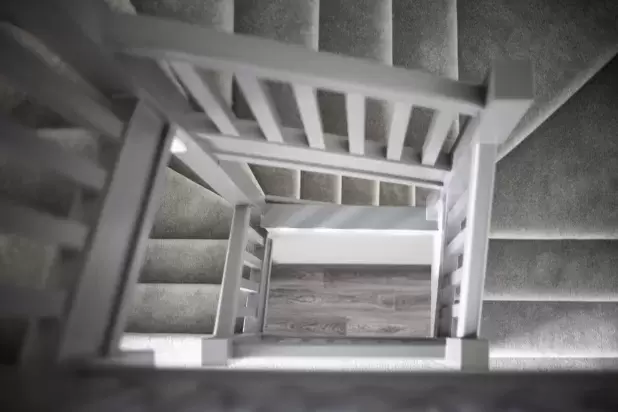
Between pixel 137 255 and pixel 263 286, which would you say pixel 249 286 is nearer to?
pixel 263 286

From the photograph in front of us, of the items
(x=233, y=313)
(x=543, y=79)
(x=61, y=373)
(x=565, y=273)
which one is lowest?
(x=61, y=373)

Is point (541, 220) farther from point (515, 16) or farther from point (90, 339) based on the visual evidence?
point (90, 339)

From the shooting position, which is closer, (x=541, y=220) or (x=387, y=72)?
(x=387, y=72)

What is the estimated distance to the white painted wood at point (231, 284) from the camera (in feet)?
6.71

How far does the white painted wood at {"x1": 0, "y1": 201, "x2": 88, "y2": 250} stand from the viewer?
81cm

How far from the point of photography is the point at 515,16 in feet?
6.93

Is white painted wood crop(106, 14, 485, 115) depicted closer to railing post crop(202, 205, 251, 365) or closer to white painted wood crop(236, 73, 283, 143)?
white painted wood crop(236, 73, 283, 143)

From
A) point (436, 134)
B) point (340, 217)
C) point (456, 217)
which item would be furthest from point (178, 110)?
point (340, 217)

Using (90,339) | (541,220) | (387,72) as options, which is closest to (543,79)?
(541,220)

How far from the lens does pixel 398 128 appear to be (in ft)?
4.79

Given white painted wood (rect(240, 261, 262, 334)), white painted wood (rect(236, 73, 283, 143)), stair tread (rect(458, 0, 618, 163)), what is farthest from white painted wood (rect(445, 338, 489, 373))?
white painted wood (rect(240, 261, 262, 334))

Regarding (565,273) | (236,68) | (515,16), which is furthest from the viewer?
(515,16)

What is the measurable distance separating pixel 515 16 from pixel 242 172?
1259 millimetres

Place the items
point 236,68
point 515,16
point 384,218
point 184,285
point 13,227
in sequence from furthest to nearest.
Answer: point 184,285, point 384,218, point 515,16, point 236,68, point 13,227
